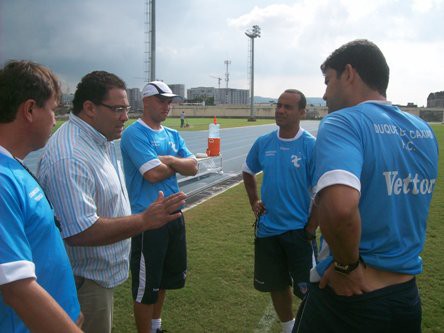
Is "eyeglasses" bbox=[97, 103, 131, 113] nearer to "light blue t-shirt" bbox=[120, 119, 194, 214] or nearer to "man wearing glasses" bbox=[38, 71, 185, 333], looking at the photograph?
"man wearing glasses" bbox=[38, 71, 185, 333]

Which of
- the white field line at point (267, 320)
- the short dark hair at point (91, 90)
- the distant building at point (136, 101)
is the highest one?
the distant building at point (136, 101)

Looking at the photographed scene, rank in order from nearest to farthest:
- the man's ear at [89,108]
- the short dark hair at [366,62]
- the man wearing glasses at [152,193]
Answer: the short dark hair at [366,62] → the man's ear at [89,108] → the man wearing glasses at [152,193]

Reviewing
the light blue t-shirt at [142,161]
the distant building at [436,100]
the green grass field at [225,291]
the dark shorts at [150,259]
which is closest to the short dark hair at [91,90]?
the light blue t-shirt at [142,161]

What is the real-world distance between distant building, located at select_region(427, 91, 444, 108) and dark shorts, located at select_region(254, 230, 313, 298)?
100961 mm

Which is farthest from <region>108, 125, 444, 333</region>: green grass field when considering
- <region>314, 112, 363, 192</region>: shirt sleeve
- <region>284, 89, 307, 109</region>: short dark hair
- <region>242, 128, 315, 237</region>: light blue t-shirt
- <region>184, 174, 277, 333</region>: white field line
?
<region>314, 112, 363, 192</region>: shirt sleeve

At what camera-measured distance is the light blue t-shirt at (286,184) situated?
350 cm

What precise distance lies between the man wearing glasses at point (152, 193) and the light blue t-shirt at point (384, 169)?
75.6 inches

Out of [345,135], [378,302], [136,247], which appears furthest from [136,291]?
[345,135]

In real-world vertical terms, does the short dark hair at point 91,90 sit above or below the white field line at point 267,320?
above

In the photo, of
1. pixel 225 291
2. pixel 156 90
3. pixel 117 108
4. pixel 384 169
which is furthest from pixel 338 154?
pixel 225 291

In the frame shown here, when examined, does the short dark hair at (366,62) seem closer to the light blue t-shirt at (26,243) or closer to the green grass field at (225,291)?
the light blue t-shirt at (26,243)

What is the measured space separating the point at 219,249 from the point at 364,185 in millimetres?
3989

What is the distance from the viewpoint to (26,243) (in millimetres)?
1312

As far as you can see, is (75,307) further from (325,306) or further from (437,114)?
(437,114)
